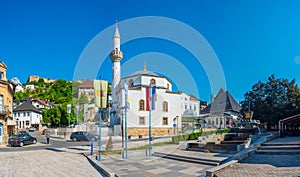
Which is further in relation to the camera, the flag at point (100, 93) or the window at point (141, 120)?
the window at point (141, 120)

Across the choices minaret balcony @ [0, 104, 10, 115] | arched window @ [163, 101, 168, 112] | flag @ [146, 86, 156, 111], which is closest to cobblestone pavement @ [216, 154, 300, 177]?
flag @ [146, 86, 156, 111]

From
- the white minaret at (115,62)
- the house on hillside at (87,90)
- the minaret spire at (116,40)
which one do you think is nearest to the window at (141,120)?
the white minaret at (115,62)

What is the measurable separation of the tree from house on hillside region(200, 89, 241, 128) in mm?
9272

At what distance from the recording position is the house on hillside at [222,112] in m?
50.7

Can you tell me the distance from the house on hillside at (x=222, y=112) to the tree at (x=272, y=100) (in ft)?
30.4

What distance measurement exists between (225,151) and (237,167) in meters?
5.10

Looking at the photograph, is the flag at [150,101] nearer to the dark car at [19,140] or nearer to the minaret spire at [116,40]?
the dark car at [19,140]

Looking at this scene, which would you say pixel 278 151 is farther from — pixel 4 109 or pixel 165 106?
pixel 165 106

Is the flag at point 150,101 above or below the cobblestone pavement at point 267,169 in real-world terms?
above

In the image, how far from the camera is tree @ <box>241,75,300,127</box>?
34.7 meters

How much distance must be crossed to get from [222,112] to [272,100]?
1698cm

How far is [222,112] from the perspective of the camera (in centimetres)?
5394

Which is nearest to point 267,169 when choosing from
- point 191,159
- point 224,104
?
point 191,159

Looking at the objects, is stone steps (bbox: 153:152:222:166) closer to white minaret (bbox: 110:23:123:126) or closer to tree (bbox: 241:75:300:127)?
tree (bbox: 241:75:300:127)
